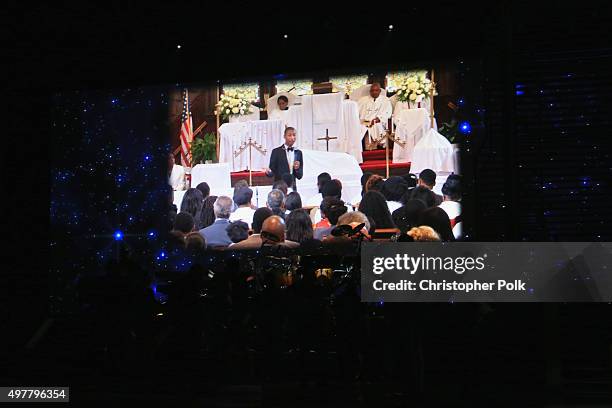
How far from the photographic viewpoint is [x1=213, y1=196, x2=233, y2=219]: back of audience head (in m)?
9.34

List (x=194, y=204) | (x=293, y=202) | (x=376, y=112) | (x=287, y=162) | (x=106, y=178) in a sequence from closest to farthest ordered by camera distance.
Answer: (x=376, y=112), (x=293, y=202), (x=287, y=162), (x=194, y=204), (x=106, y=178)

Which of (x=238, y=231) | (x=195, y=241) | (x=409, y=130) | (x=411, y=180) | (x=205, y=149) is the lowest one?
(x=195, y=241)

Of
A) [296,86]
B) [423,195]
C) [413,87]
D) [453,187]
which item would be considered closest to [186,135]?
[296,86]

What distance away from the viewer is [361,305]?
726 cm

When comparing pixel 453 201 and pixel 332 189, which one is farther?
pixel 332 189

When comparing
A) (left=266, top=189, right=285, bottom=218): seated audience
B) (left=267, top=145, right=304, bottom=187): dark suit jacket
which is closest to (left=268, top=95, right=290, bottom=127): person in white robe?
(left=267, top=145, right=304, bottom=187): dark suit jacket

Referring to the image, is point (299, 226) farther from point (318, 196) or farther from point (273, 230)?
point (318, 196)

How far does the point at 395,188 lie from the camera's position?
8.82 metres

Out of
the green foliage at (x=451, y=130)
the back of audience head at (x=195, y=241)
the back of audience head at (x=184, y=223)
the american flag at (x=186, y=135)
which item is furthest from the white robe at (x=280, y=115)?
the green foliage at (x=451, y=130)

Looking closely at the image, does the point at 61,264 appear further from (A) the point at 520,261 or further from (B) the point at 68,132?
(A) the point at 520,261

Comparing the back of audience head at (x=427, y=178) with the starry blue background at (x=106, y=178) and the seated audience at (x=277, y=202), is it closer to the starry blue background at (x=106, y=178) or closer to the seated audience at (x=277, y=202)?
the seated audience at (x=277, y=202)

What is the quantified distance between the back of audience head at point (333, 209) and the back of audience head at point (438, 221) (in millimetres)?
959

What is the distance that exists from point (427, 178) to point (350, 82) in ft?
5.25

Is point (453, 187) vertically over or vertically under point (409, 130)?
under
